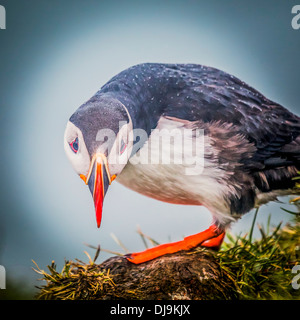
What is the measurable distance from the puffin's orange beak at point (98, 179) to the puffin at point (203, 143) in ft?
0.51

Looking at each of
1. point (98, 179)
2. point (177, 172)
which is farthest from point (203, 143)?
point (98, 179)

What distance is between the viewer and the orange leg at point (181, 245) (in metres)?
1.53

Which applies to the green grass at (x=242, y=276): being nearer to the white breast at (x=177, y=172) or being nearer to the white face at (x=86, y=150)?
the white breast at (x=177, y=172)

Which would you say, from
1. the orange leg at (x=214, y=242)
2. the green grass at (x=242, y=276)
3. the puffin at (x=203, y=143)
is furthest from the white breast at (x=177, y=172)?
the green grass at (x=242, y=276)

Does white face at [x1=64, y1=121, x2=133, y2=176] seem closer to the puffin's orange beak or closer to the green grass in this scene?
the puffin's orange beak

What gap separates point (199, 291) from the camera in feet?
4.44

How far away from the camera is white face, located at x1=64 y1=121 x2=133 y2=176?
1362mm

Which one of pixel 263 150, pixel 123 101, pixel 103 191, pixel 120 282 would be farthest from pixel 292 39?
pixel 120 282

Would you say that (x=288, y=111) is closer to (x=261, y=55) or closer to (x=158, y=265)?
(x=261, y=55)

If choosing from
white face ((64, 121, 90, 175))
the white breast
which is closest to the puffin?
the white breast

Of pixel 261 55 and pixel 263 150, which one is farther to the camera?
pixel 261 55

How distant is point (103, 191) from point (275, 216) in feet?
3.44

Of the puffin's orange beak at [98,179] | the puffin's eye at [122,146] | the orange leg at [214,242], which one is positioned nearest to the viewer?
the puffin's orange beak at [98,179]

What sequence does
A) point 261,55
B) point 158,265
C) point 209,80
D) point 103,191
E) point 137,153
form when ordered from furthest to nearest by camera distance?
point 261,55 → point 209,80 → point 137,153 → point 158,265 → point 103,191
